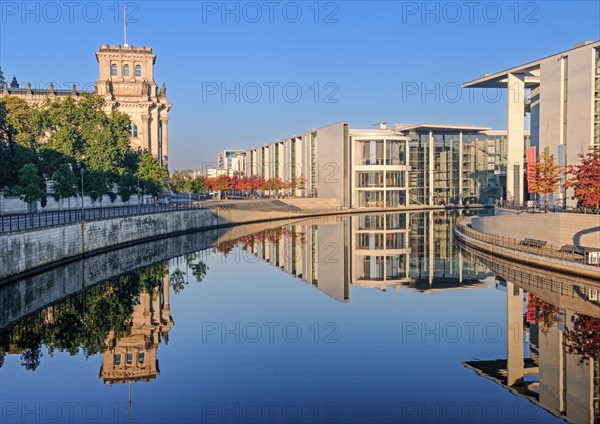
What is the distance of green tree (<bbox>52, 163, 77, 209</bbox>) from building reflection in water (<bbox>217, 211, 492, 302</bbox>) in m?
15.2

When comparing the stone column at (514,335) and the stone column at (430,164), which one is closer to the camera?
the stone column at (514,335)

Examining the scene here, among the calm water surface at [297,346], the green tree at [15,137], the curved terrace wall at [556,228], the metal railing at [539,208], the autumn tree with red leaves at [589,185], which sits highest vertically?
the green tree at [15,137]

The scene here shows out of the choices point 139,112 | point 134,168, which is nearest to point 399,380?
point 134,168

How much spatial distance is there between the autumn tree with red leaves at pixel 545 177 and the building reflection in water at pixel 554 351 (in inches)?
930

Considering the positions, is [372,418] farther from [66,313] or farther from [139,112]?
[139,112]

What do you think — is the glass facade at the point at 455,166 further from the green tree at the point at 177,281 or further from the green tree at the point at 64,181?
the green tree at the point at 177,281

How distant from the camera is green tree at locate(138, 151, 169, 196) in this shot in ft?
243

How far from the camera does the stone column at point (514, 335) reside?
741 inches

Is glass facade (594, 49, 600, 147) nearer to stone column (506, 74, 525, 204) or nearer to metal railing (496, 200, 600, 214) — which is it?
metal railing (496, 200, 600, 214)

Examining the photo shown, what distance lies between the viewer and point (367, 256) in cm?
4875

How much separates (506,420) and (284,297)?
18491 millimetres

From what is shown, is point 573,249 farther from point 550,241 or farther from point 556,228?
point 550,241

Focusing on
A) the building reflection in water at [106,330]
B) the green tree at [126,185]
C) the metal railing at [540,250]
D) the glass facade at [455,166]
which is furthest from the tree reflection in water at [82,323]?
the glass facade at [455,166]

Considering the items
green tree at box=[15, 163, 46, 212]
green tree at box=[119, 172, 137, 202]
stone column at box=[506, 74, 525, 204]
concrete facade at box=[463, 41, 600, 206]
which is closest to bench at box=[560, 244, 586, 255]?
concrete facade at box=[463, 41, 600, 206]
